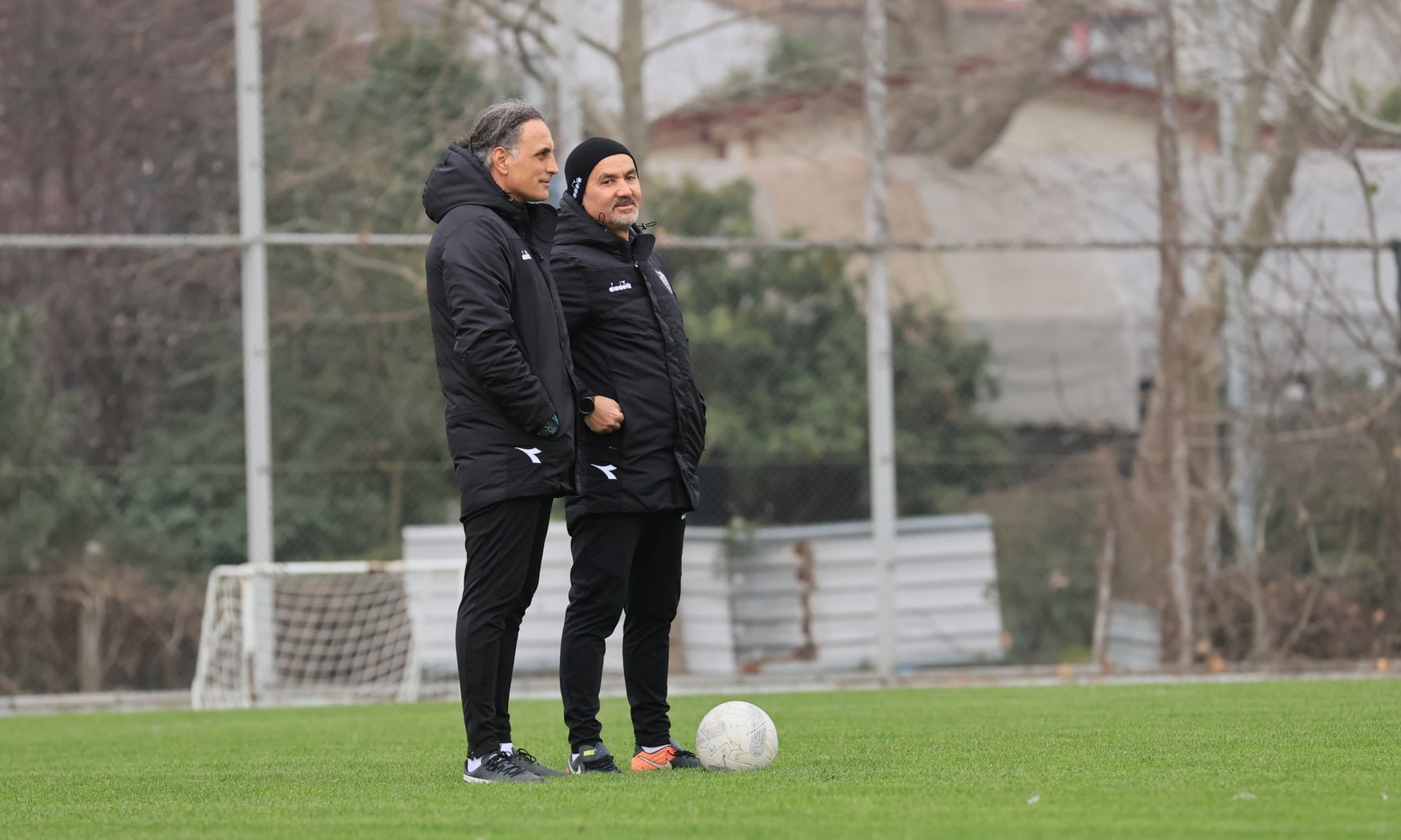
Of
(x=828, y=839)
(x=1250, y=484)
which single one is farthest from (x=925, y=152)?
(x=828, y=839)

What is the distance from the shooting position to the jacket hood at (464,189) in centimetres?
495

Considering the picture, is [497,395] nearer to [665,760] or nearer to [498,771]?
[498,771]

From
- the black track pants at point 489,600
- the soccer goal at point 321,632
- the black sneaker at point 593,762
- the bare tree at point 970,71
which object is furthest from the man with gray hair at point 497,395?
the bare tree at point 970,71

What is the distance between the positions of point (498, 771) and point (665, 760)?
0.58 meters

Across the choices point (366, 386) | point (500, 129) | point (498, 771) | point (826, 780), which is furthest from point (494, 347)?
point (366, 386)

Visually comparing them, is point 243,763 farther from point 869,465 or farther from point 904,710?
point 869,465

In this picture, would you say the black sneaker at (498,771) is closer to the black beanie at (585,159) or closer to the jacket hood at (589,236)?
Answer: the jacket hood at (589,236)

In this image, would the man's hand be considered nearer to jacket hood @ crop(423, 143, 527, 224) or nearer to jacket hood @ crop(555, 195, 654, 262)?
jacket hood @ crop(555, 195, 654, 262)

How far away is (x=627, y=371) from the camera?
203 inches

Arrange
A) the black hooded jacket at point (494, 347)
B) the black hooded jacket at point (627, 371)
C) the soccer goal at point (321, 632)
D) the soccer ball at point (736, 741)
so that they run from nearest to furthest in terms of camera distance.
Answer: the black hooded jacket at point (494, 347) → the soccer ball at point (736, 741) → the black hooded jacket at point (627, 371) → the soccer goal at point (321, 632)

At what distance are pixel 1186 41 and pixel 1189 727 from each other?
5935 millimetres

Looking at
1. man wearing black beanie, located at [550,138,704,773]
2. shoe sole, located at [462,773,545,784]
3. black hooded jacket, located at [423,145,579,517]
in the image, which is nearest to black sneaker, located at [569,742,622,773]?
man wearing black beanie, located at [550,138,704,773]

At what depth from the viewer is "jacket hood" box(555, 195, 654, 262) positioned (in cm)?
520

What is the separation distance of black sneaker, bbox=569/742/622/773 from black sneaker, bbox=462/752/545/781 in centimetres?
25
